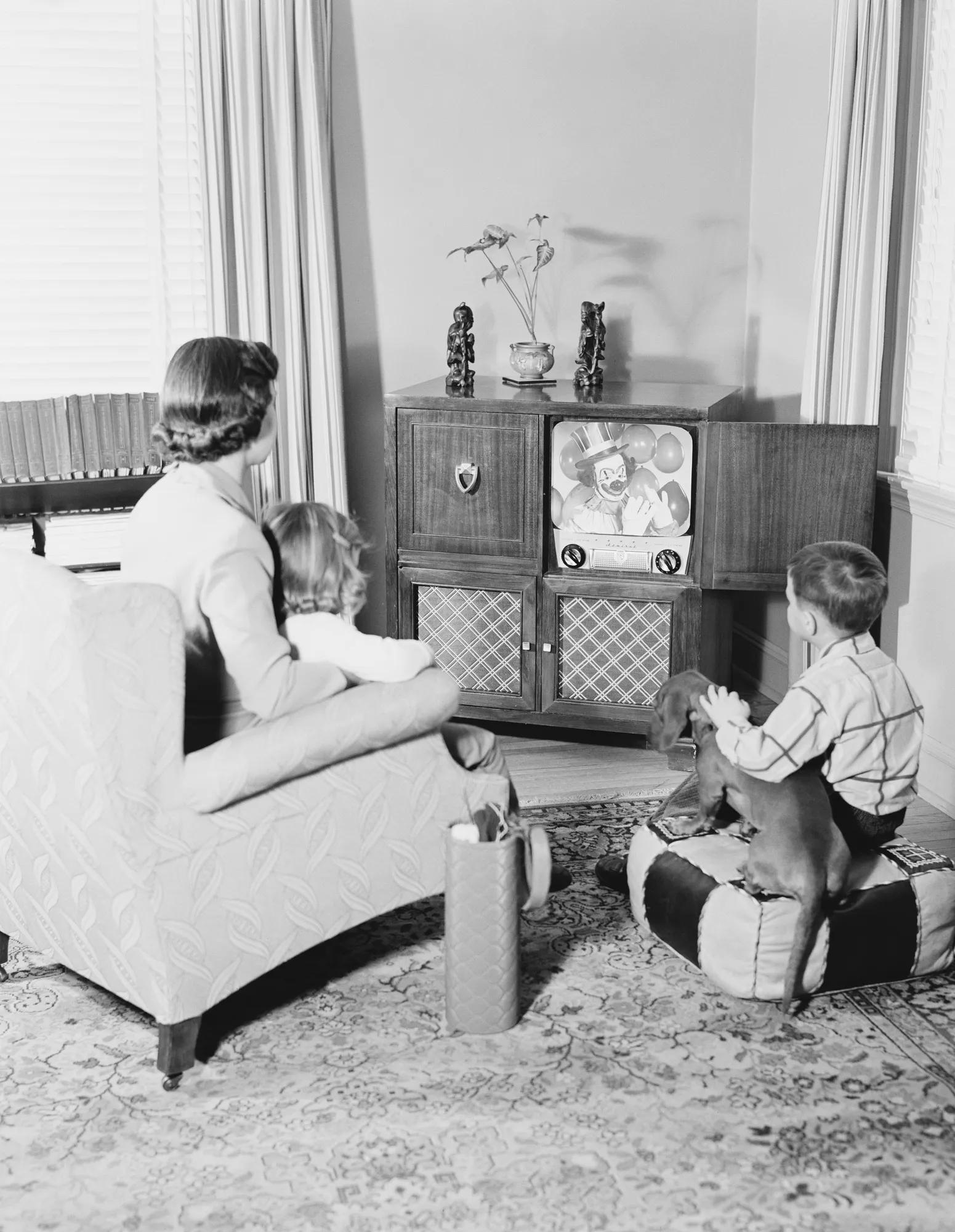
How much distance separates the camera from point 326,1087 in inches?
90.3

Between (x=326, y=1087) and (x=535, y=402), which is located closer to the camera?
(x=326, y=1087)

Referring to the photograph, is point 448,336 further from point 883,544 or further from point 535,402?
point 883,544

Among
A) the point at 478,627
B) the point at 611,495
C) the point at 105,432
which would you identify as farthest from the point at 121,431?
the point at 611,495

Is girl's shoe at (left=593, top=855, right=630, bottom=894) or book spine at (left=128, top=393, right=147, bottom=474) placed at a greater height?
book spine at (left=128, top=393, right=147, bottom=474)

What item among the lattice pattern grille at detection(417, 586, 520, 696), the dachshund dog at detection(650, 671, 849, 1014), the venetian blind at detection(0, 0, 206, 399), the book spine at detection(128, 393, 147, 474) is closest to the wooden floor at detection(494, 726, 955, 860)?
the lattice pattern grille at detection(417, 586, 520, 696)

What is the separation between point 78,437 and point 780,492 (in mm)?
2150

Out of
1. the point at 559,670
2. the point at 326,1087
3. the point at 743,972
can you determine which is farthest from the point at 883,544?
the point at 326,1087

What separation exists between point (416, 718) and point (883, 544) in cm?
188

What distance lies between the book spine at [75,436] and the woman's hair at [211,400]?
1.89m

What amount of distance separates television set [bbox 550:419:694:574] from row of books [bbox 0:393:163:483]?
4.08 feet

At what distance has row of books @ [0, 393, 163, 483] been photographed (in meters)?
4.12

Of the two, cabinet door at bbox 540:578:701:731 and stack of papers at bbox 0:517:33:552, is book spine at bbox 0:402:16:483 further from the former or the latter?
cabinet door at bbox 540:578:701:731

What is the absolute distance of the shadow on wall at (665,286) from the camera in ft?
15.0

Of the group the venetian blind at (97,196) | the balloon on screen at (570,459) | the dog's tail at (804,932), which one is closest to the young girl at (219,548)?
the dog's tail at (804,932)
